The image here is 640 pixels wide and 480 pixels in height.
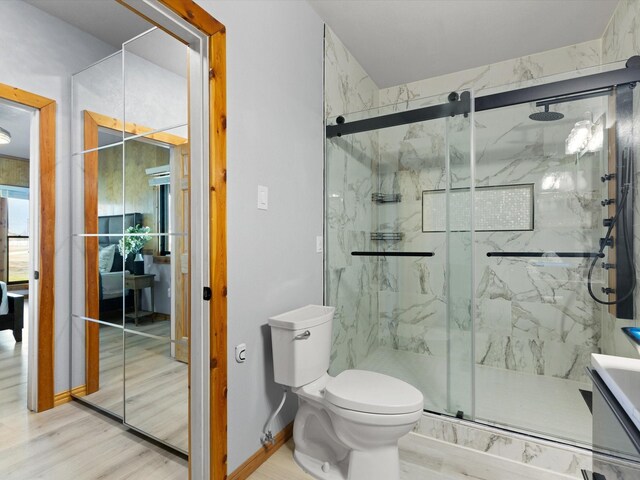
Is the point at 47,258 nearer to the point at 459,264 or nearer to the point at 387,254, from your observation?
the point at 387,254

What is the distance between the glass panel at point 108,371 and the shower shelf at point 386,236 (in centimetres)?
191

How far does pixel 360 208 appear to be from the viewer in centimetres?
Answer: 262

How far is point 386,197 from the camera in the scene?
2.60 m

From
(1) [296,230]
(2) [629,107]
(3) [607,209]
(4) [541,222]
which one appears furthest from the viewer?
(4) [541,222]

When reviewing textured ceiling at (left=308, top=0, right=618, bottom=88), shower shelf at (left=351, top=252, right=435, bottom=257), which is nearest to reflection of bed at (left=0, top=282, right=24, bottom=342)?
shower shelf at (left=351, top=252, right=435, bottom=257)

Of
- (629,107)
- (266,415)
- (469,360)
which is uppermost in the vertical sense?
(629,107)

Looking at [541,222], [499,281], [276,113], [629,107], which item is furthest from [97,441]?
[629,107]

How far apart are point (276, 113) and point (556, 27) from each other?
7.31 feet

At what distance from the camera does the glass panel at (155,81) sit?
73.5 inches

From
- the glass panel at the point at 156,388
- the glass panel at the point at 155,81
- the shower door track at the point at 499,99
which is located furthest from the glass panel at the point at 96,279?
the shower door track at the point at 499,99

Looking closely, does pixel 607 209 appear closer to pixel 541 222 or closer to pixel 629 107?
pixel 541 222

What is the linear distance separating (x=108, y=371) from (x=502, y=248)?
3.00 meters

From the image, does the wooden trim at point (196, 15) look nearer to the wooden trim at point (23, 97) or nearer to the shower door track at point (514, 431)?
the wooden trim at point (23, 97)

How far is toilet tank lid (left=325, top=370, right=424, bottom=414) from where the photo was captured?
4.75 ft
